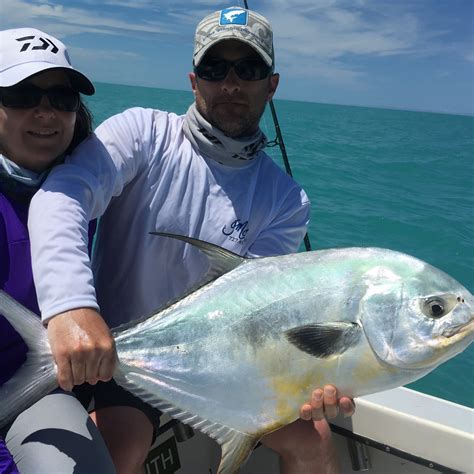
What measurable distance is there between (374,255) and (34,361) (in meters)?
0.86

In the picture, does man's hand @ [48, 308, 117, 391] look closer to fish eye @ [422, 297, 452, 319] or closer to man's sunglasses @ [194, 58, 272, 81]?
fish eye @ [422, 297, 452, 319]

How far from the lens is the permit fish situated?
1372 mm

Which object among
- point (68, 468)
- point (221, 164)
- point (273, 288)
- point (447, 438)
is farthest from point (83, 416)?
point (447, 438)

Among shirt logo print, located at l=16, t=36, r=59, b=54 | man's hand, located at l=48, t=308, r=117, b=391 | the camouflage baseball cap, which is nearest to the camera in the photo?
man's hand, located at l=48, t=308, r=117, b=391

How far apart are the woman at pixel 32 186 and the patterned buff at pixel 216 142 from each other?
1.42ft

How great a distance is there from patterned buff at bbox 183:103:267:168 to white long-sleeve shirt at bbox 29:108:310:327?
1.2 inches

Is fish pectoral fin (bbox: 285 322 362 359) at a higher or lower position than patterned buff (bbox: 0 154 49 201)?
lower

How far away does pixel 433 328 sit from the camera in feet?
4.50

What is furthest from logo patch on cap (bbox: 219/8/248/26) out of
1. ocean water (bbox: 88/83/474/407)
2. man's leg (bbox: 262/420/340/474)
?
ocean water (bbox: 88/83/474/407)

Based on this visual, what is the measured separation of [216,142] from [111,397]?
927 mm

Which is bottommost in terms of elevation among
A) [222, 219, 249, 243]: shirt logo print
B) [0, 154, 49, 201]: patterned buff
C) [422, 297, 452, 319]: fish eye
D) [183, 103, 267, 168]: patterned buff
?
[422, 297, 452, 319]: fish eye

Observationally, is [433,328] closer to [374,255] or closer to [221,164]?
[374,255]

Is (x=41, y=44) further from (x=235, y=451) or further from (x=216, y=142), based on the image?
(x=235, y=451)

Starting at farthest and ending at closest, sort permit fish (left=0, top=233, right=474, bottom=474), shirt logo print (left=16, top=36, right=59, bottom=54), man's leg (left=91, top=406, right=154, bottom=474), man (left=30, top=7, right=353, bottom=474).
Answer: man (left=30, top=7, right=353, bottom=474)
man's leg (left=91, top=406, right=154, bottom=474)
shirt logo print (left=16, top=36, right=59, bottom=54)
permit fish (left=0, top=233, right=474, bottom=474)
